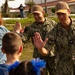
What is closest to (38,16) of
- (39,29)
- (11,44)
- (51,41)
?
(39,29)

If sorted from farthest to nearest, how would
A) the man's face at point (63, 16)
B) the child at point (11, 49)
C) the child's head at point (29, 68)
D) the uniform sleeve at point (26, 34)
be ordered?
the uniform sleeve at point (26, 34)
the man's face at point (63, 16)
the child at point (11, 49)
the child's head at point (29, 68)

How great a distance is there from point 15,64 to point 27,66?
15 cm

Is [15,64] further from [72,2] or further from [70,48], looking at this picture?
[72,2]

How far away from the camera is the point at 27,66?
3.23 metres

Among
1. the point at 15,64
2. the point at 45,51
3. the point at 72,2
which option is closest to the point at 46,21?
the point at 45,51

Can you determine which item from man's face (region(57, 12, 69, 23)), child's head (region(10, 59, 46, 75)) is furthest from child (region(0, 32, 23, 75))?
man's face (region(57, 12, 69, 23))

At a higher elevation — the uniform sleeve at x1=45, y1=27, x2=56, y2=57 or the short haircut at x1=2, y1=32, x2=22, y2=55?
the short haircut at x1=2, y1=32, x2=22, y2=55

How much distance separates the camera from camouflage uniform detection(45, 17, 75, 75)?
4.80 meters

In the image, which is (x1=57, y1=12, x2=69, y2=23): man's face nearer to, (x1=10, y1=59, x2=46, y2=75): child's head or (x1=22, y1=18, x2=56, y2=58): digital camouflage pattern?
(x1=22, y1=18, x2=56, y2=58): digital camouflage pattern

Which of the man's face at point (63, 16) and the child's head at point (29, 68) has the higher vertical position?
the man's face at point (63, 16)

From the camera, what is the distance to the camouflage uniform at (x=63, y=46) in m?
4.80

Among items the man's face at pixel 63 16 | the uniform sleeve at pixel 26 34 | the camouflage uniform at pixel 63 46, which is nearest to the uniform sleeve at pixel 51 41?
the camouflage uniform at pixel 63 46

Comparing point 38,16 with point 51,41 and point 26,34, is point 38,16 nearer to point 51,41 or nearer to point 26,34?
point 26,34

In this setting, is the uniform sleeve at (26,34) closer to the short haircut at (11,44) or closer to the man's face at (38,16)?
the man's face at (38,16)
